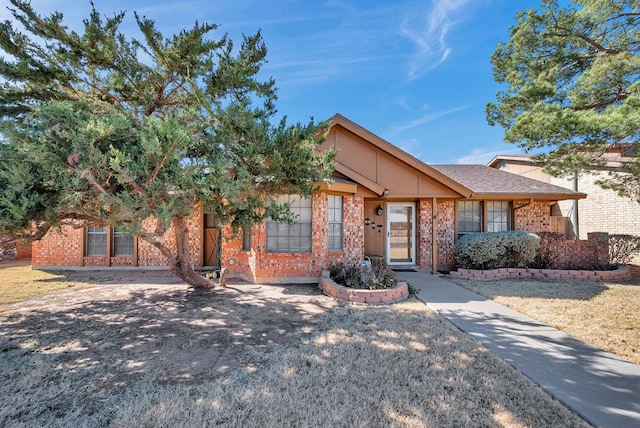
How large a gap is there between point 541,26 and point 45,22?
11.3m

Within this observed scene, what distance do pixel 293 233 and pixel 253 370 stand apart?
486 centimetres

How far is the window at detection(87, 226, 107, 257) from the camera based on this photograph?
10.5 m

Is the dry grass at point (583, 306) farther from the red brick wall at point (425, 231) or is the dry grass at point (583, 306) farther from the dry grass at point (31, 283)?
the dry grass at point (31, 283)

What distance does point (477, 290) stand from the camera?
294 inches

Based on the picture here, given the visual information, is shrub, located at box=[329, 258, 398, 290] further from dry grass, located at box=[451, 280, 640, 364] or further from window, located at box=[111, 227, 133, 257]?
window, located at box=[111, 227, 133, 257]

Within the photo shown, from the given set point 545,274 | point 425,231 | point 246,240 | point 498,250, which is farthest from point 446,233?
point 246,240

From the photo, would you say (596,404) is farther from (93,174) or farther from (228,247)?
(228,247)

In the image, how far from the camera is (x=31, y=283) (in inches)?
320

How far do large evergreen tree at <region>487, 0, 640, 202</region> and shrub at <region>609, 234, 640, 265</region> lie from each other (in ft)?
15.4

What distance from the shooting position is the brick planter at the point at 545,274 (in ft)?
29.1

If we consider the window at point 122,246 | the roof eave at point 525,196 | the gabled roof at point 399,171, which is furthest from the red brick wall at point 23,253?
the roof eave at point 525,196

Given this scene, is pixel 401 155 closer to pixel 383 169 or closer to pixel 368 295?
pixel 383 169

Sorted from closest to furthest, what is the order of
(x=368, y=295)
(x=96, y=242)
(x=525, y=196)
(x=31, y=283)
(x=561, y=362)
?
(x=561, y=362) → (x=368, y=295) → (x=31, y=283) → (x=525, y=196) → (x=96, y=242)

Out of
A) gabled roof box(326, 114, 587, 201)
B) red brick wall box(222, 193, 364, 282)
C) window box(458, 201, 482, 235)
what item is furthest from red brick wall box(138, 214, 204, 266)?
window box(458, 201, 482, 235)
